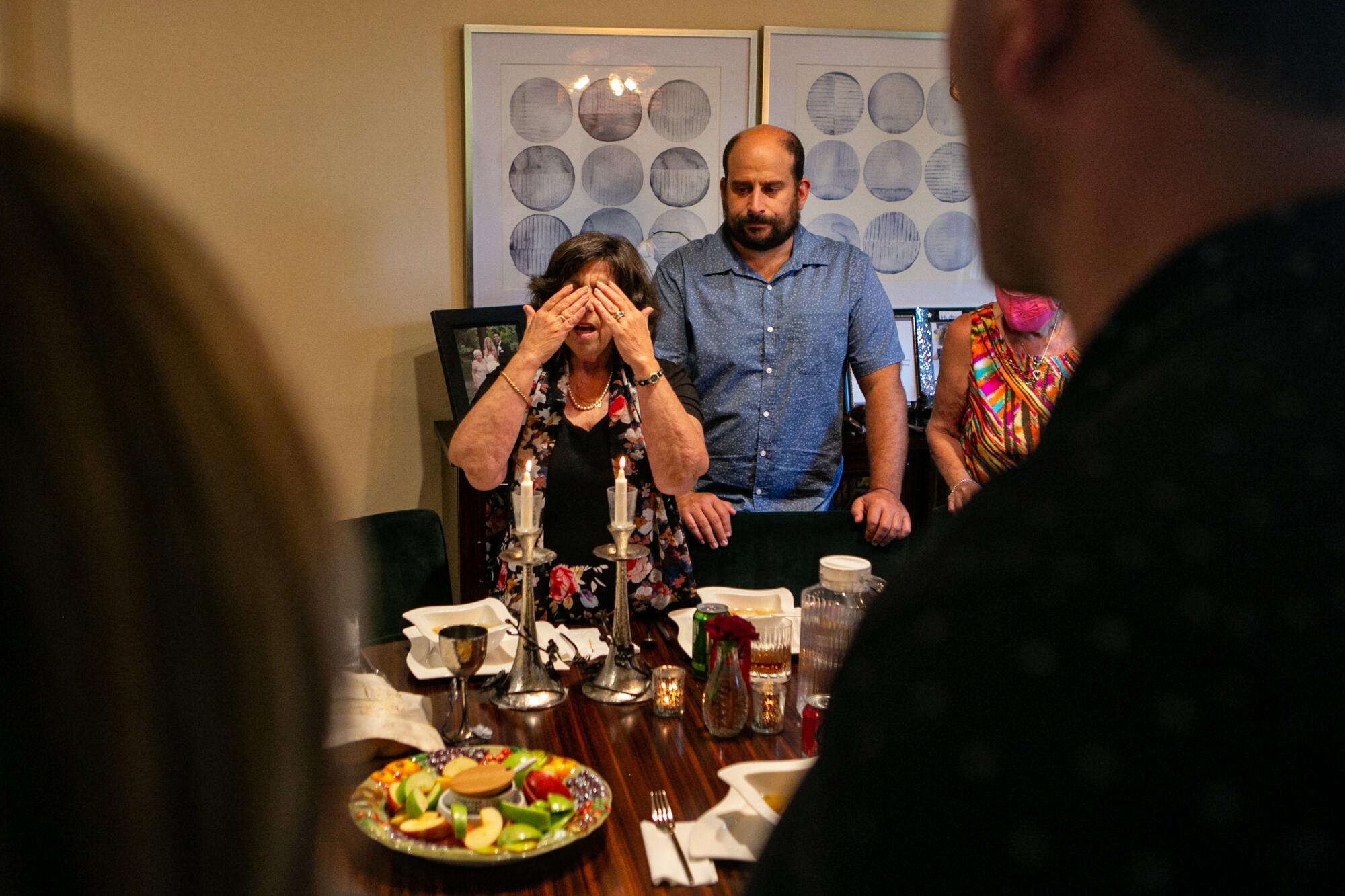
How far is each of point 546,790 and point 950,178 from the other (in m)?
3.30

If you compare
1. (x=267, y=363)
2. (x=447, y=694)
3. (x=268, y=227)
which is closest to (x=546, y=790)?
(x=447, y=694)

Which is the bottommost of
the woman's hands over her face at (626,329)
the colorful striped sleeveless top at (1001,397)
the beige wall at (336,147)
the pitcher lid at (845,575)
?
the pitcher lid at (845,575)

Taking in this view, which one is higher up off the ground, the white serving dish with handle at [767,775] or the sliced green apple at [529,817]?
the white serving dish with handle at [767,775]

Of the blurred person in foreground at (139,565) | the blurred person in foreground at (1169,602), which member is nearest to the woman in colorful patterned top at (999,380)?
the blurred person in foreground at (1169,602)

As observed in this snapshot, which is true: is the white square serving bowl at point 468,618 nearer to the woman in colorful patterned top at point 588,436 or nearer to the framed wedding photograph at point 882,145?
the woman in colorful patterned top at point 588,436

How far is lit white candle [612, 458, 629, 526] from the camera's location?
1.96m

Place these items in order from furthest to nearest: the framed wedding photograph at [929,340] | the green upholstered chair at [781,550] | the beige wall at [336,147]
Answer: the framed wedding photograph at [929,340] < the beige wall at [336,147] < the green upholstered chair at [781,550]

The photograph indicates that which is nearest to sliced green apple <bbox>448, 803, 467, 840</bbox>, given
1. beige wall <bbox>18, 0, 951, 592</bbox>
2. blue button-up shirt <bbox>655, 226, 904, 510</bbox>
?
blue button-up shirt <bbox>655, 226, 904, 510</bbox>

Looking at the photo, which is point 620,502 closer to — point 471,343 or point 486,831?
point 486,831

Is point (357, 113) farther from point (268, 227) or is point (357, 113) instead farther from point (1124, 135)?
point (1124, 135)

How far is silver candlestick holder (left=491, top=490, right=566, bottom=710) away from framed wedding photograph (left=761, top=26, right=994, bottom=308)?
2483mm

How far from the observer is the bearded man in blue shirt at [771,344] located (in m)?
3.22

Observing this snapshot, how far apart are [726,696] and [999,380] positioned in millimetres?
1464

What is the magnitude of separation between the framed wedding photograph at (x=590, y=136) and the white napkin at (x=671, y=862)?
2758 mm
